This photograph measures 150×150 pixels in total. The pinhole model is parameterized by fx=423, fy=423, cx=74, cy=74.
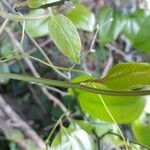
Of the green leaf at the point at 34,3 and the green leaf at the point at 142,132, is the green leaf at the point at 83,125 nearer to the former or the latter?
the green leaf at the point at 142,132

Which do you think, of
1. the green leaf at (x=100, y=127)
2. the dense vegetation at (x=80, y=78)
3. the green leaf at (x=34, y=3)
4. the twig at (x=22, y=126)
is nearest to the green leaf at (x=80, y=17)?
the dense vegetation at (x=80, y=78)

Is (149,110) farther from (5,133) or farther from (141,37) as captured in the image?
(5,133)

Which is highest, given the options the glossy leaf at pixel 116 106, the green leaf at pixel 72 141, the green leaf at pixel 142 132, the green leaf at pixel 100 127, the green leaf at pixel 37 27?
the green leaf at pixel 37 27

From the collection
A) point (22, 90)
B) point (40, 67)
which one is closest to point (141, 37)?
point (40, 67)

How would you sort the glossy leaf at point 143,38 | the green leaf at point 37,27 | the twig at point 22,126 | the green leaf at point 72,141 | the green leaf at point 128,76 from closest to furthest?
the green leaf at point 128,76 → the green leaf at point 72,141 → the green leaf at point 37,27 → the glossy leaf at point 143,38 → the twig at point 22,126

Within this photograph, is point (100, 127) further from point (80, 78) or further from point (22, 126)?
point (22, 126)
